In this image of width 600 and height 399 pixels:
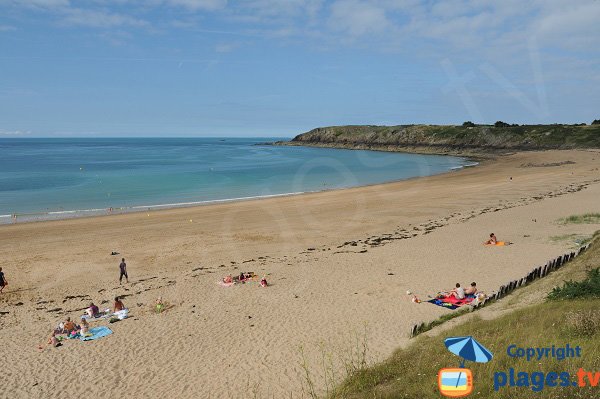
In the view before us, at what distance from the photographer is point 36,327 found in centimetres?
1439

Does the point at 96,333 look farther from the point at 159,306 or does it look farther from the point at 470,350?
the point at 470,350

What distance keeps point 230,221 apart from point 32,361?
69.2ft

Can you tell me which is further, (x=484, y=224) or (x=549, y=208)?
(x=549, y=208)

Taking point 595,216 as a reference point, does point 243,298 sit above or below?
below

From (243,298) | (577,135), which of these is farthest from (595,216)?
(577,135)

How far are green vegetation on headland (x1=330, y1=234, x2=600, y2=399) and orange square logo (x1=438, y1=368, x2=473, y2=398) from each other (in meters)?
0.16

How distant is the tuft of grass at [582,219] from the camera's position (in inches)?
985

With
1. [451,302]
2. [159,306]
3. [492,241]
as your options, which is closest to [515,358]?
[451,302]

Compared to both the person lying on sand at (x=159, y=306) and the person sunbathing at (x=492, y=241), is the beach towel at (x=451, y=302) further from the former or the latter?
the person lying on sand at (x=159, y=306)

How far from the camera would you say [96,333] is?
537 inches

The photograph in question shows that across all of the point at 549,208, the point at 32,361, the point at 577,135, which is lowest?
the point at 32,361

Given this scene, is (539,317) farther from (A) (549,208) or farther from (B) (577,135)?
(B) (577,135)

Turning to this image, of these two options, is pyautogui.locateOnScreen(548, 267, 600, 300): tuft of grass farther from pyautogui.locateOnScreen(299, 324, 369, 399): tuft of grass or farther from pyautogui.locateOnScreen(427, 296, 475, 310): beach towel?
pyautogui.locateOnScreen(299, 324, 369, 399): tuft of grass

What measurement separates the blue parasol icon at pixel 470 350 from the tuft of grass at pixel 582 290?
5280mm
